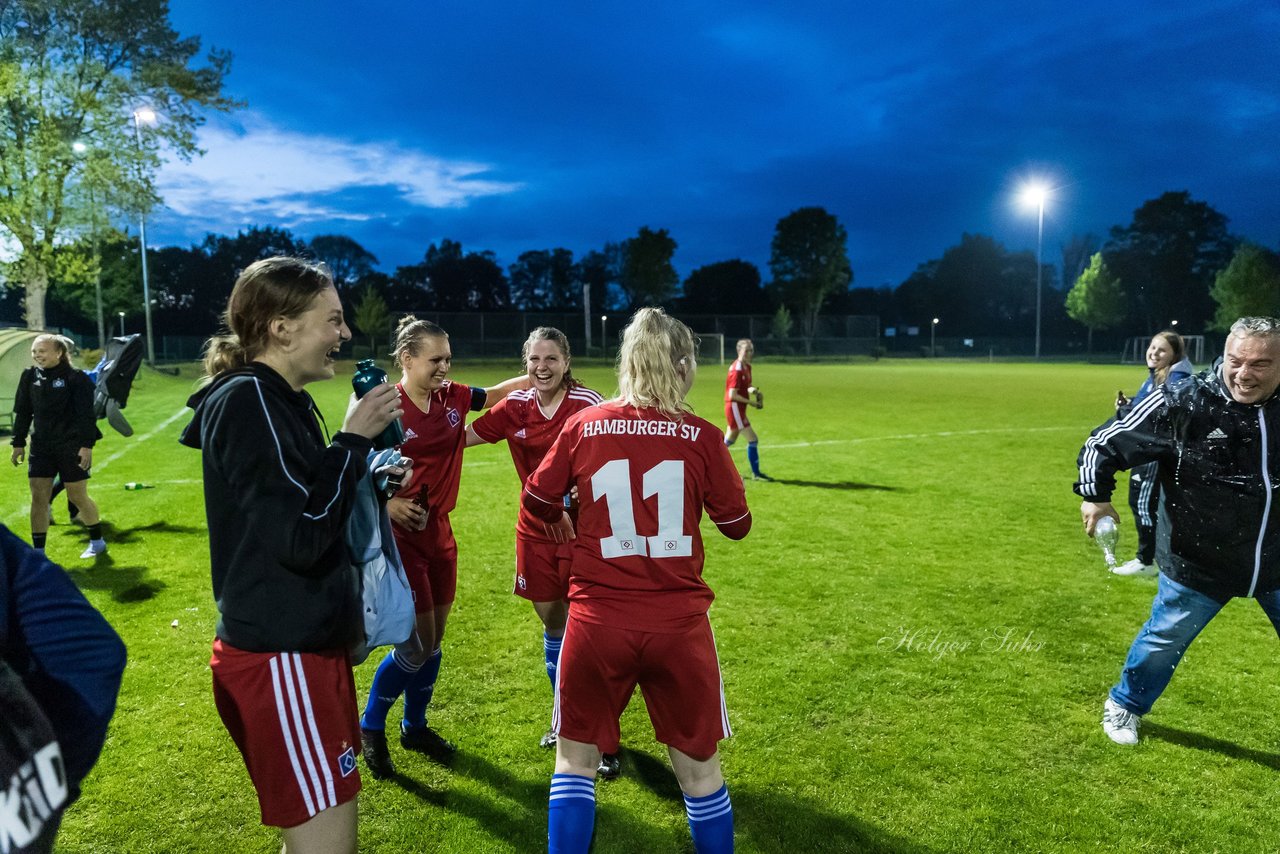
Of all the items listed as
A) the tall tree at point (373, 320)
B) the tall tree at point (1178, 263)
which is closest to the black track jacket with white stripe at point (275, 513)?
the tall tree at point (373, 320)

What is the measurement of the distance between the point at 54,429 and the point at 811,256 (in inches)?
3132

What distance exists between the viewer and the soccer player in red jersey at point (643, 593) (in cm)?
275

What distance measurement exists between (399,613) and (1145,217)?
103257 mm

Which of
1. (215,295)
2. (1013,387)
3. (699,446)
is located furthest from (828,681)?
(215,295)

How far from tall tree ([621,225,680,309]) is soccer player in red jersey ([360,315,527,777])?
75.8 meters

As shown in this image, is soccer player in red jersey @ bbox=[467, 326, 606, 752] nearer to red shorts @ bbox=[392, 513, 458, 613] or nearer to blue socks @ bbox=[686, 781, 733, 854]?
red shorts @ bbox=[392, 513, 458, 613]

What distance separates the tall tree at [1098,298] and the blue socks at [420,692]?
3236 inches

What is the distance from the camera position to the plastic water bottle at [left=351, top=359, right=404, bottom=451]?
8.68 feet

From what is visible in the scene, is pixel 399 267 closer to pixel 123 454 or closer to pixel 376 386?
pixel 123 454

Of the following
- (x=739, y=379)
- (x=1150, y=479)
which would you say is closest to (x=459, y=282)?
(x=739, y=379)


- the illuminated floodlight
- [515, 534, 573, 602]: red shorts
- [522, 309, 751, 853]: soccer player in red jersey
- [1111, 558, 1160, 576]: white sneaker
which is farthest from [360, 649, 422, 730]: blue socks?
the illuminated floodlight

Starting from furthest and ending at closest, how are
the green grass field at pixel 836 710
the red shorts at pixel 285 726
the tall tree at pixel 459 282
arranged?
the tall tree at pixel 459 282 → the green grass field at pixel 836 710 → the red shorts at pixel 285 726

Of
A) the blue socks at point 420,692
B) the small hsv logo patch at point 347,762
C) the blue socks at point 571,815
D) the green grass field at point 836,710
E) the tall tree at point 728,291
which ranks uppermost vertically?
the tall tree at point 728,291

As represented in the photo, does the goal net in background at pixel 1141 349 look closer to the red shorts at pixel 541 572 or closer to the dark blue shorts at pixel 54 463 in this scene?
the red shorts at pixel 541 572
